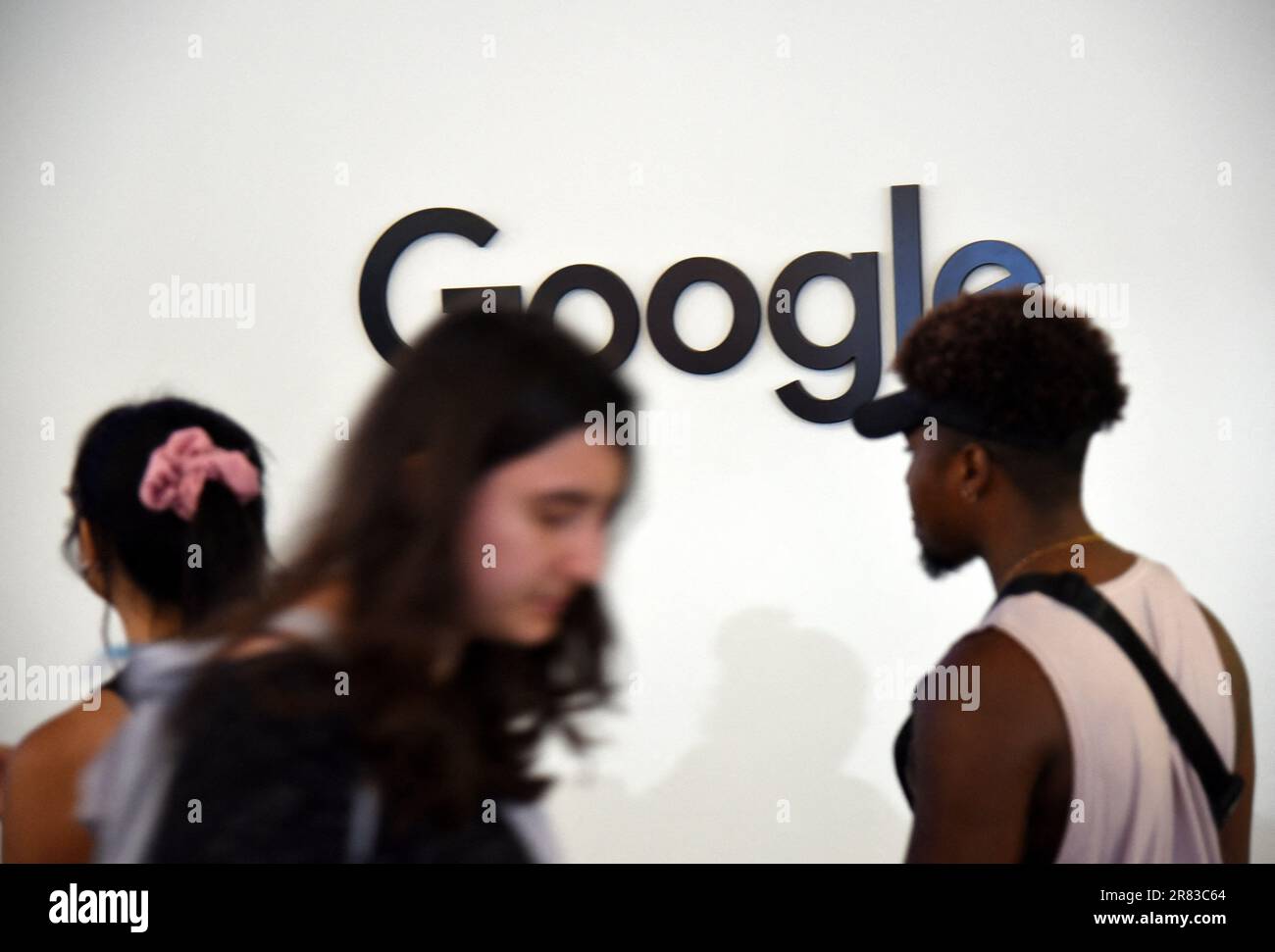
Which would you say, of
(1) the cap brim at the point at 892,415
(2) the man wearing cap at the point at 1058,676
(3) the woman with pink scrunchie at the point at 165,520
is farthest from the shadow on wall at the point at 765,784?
(3) the woman with pink scrunchie at the point at 165,520

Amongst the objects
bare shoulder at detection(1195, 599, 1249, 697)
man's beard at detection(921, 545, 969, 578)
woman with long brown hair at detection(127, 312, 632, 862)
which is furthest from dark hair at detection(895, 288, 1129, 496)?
woman with long brown hair at detection(127, 312, 632, 862)

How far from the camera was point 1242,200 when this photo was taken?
300cm

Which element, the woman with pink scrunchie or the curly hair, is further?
the woman with pink scrunchie

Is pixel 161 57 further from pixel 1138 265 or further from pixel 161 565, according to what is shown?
pixel 1138 265

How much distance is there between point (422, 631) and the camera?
3.55 feet

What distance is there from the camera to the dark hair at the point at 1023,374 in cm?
184

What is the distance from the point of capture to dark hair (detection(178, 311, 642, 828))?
3.41ft

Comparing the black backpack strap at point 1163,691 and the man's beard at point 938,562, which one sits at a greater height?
the man's beard at point 938,562

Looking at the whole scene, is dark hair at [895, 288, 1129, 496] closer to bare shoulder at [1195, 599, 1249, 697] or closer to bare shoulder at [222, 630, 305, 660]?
bare shoulder at [1195, 599, 1249, 697]

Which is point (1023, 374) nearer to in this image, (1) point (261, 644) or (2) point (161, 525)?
(1) point (261, 644)

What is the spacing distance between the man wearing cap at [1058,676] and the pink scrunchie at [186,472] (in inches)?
46.3

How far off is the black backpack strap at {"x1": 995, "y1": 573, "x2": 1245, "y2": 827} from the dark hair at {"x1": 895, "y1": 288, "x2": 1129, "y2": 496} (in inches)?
8.6


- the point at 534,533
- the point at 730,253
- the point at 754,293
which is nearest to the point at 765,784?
the point at 754,293

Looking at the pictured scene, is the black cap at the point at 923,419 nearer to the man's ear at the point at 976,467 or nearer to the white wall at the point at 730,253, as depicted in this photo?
the man's ear at the point at 976,467
